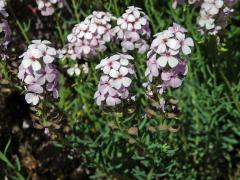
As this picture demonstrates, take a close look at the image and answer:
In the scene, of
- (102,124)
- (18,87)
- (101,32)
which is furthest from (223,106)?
(18,87)

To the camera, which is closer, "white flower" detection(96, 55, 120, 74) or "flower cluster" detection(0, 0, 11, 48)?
"white flower" detection(96, 55, 120, 74)

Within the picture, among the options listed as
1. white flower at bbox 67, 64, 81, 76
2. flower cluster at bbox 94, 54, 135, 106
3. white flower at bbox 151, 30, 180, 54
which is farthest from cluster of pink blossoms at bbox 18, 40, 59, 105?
white flower at bbox 67, 64, 81, 76

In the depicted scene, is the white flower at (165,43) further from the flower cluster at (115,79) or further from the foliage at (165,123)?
the foliage at (165,123)

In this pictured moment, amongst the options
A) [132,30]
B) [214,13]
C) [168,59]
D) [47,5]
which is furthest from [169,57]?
[47,5]

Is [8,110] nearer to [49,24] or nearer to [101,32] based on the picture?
[49,24]

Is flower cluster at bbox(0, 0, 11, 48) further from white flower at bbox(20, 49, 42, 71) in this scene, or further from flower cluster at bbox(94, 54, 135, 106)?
flower cluster at bbox(94, 54, 135, 106)

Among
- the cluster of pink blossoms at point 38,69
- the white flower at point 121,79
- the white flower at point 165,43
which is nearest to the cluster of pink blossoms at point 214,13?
the white flower at point 165,43

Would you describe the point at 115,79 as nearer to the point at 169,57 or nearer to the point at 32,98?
the point at 169,57
